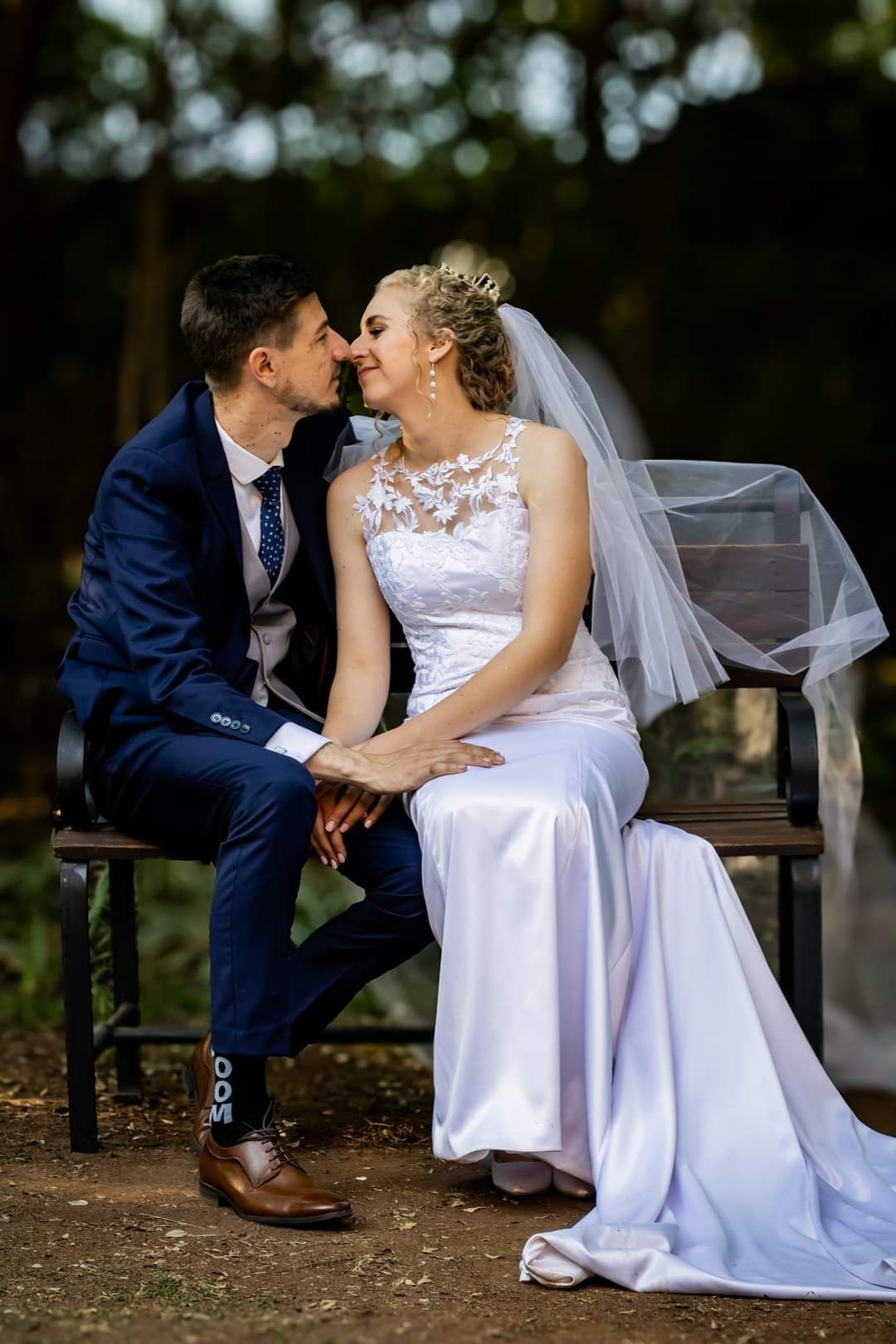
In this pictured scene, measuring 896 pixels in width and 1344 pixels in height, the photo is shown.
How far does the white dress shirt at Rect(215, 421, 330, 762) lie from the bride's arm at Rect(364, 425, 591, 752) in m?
0.28

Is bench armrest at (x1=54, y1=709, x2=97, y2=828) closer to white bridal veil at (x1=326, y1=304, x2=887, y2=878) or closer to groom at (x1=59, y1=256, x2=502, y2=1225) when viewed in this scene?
groom at (x1=59, y1=256, x2=502, y2=1225)

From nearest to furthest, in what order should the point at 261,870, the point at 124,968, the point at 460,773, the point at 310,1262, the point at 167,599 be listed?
the point at 310,1262, the point at 261,870, the point at 460,773, the point at 167,599, the point at 124,968

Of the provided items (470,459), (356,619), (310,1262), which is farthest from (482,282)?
(310,1262)

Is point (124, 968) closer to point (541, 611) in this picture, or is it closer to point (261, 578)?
point (261, 578)

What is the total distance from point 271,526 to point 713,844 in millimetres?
1289

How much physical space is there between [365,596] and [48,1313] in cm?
185

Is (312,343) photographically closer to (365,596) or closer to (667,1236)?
(365,596)

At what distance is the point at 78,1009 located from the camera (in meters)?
3.52

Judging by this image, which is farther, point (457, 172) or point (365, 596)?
point (457, 172)

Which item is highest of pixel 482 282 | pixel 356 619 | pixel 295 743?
pixel 482 282

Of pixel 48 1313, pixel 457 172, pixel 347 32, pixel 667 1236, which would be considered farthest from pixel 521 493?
pixel 457 172

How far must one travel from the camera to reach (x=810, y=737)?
364 cm

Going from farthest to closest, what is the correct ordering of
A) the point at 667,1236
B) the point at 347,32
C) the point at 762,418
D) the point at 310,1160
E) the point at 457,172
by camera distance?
1. the point at 762,418
2. the point at 457,172
3. the point at 347,32
4. the point at 310,1160
5. the point at 667,1236

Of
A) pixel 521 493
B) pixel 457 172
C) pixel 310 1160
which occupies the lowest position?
pixel 310 1160
